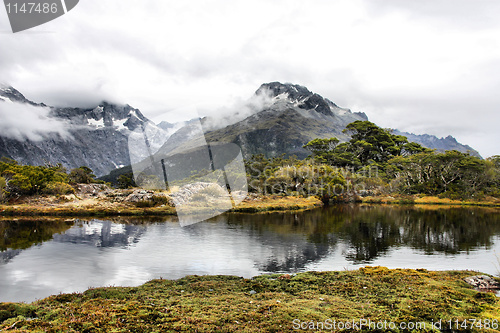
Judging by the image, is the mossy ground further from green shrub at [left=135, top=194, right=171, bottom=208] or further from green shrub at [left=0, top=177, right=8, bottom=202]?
green shrub at [left=0, top=177, right=8, bottom=202]

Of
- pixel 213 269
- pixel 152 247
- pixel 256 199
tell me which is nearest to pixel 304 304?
pixel 213 269

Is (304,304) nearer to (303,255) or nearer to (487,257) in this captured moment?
(303,255)

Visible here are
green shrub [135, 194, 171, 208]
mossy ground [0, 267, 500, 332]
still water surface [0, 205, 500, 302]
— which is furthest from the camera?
green shrub [135, 194, 171, 208]

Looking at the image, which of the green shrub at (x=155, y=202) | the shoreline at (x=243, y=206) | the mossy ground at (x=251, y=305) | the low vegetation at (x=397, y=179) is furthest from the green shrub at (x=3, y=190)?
the mossy ground at (x=251, y=305)

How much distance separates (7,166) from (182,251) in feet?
195

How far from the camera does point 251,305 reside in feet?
38.7

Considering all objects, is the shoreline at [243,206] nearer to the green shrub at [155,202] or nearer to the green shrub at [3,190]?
the green shrub at [155,202]

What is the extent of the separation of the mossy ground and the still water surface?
385 centimetres

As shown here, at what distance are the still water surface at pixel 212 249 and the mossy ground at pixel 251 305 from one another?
3847mm

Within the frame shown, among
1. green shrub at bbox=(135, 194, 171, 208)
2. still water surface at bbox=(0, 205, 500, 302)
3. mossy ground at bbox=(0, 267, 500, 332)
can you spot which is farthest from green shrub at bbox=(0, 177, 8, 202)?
mossy ground at bbox=(0, 267, 500, 332)

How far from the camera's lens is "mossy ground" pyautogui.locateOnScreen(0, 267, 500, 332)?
9930 millimetres

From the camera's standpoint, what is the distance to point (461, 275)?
54.7ft

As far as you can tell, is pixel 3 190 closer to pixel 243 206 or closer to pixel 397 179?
pixel 243 206

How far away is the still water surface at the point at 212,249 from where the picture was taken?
61.8ft
